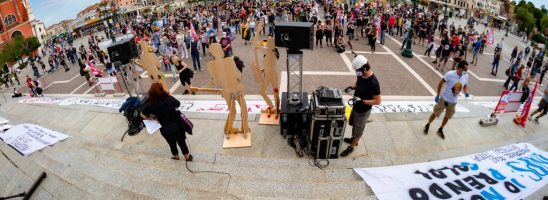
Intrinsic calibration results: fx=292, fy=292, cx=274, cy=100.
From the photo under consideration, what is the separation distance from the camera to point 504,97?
7711 mm

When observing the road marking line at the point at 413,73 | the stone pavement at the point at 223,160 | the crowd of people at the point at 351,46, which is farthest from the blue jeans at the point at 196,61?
the road marking line at the point at 413,73

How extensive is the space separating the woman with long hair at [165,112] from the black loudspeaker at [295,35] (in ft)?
8.35

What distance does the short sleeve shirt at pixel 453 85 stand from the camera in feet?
20.5

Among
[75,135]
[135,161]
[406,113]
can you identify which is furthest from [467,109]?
[75,135]

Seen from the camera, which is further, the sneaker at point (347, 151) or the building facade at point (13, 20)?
the building facade at point (13, 20)

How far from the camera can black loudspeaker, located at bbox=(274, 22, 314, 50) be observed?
6035mm

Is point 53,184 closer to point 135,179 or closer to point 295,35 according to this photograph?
point 135,179

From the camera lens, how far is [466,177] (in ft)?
17.8

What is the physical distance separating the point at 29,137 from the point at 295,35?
7.48 m

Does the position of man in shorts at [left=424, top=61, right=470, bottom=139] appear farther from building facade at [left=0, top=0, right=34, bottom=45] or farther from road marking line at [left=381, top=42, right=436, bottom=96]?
→ building facade at [left=0, top=0, right=34, bottom=45]

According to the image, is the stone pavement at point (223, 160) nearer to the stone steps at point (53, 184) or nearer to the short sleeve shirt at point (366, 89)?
the stone steps at point (53, 184)

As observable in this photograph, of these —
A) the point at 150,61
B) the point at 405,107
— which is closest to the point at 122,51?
the point at 150,61

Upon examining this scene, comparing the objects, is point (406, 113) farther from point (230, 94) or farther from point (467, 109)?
point (230, 94)

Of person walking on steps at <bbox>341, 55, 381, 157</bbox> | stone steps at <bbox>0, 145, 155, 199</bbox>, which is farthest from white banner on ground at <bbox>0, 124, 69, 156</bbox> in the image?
person walking on steps at <bbox>341, 55, 381, 157</bbox>
